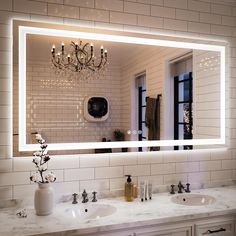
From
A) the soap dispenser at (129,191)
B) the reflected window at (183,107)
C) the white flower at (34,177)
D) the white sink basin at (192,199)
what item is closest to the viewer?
the white flower at (34,177)

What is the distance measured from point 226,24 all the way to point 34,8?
5.67 feet

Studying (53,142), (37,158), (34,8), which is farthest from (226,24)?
(37,158)

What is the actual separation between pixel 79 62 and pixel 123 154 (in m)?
0.82

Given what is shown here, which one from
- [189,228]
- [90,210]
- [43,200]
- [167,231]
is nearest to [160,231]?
[167,231]

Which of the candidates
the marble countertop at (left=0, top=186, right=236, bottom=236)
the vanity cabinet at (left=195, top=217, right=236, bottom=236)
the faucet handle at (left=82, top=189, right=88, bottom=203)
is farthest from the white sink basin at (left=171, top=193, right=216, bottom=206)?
the faucet handle at (left=82, top=189, right=88, bottom=203)

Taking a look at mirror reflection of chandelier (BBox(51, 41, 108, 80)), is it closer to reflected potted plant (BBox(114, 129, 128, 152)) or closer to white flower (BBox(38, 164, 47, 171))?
reflected potted plant (BBox(114, 129, 128, 152))

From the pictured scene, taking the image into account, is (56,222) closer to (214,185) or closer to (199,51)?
(214,185)

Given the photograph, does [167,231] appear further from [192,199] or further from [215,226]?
[192,199]

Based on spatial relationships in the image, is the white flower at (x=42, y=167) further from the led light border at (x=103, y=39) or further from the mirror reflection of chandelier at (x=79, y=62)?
the mirror reflection of chandelier at (x=79, y=62)

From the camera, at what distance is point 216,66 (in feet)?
8.13

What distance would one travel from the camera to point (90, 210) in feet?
6.27

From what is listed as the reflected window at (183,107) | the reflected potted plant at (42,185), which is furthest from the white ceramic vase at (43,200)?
the reflected window at (183,107)

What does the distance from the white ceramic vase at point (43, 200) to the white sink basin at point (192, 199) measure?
3.21 ft

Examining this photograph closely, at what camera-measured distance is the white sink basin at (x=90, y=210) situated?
6.06 ft
